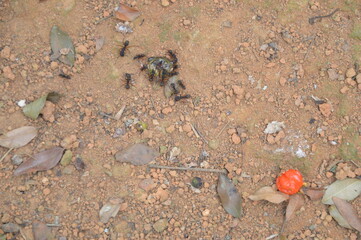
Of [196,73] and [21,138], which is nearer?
[21,138]

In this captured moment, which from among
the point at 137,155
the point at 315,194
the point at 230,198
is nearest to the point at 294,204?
the point at 315,194

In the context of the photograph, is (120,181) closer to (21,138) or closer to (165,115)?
(165,115)

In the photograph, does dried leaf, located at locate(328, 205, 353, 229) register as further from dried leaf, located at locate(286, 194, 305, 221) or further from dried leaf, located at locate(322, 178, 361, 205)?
dried leaf, located at locate(286, 194, 305, 221)

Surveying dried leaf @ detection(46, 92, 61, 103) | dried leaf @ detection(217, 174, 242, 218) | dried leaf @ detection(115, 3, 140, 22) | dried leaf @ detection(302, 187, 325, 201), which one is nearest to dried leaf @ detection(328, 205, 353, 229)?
dried leaf @ detection(302, 187, 325, 201)

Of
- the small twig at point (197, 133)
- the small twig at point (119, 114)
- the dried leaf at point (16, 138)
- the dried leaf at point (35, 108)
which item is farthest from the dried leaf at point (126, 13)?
the dried leaf at point (16, 138)

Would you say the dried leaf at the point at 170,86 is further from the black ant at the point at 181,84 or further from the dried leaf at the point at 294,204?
the dried leaf at the point at 294,204

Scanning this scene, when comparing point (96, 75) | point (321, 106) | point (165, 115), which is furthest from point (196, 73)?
point (321, 106)
